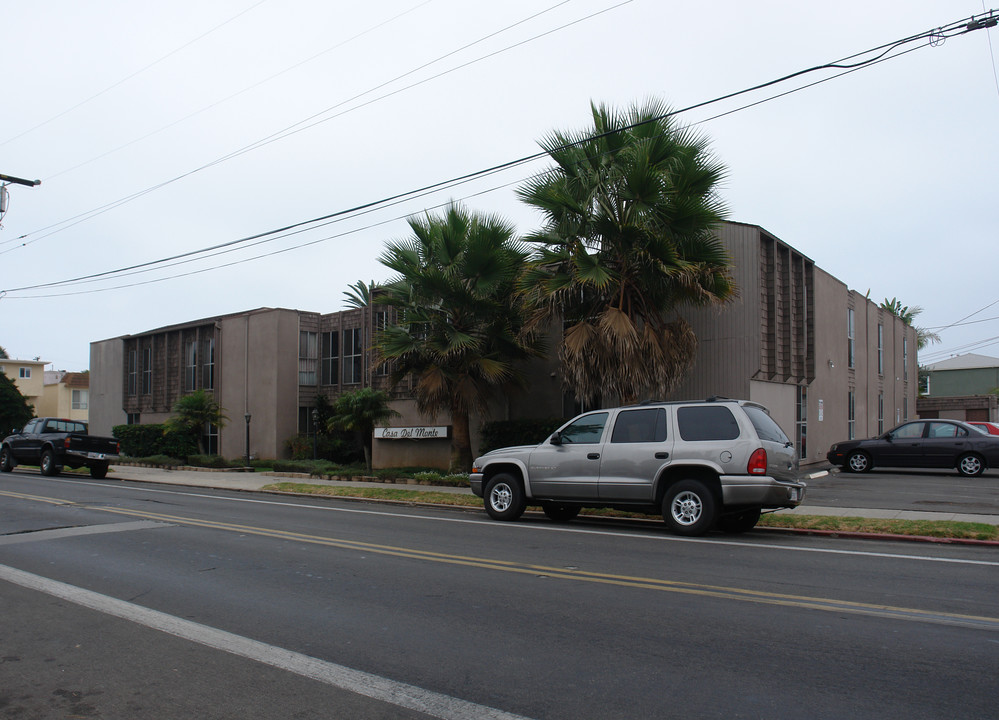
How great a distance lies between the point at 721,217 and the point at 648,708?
13.5m

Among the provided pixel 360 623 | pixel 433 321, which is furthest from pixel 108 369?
pixel 360 623

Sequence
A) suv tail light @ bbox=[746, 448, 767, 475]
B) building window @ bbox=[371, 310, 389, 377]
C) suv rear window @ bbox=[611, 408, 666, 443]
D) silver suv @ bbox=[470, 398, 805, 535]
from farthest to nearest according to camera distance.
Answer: building window @ bbox=[371, 310, 389, 377]
suv rear window @ bbox=[611, 408, 666, 443]
silver suv @ bbox=[470, 398, 805, 535]
suv tail light @ bbox=[746, 448, 767, 475]

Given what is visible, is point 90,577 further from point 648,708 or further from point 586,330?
point 586,330

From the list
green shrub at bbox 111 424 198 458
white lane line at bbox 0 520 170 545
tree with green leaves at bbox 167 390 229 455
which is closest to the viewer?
white lane line at bbox 0 520 170 545

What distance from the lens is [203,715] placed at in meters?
4.44

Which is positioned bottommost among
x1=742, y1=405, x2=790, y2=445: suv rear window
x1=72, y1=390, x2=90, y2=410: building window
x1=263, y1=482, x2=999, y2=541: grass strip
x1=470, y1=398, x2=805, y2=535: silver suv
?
x1=263, y1=482, x2=999, y2=541: grass strip

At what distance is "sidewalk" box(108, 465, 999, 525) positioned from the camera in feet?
40.5

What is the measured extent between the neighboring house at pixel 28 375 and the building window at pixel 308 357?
4521 centimetres

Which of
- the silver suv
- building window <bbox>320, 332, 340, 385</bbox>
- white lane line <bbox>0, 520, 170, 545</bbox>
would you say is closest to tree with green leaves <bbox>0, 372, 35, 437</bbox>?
building window <bbox>320, 332, 340, 385</bbox>

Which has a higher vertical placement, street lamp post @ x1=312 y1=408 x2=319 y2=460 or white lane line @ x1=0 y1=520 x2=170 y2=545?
street lamp post @ x1=312 y1=408 x2=319 y2=460

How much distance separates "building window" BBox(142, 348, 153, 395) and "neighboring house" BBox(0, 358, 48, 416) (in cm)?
3339

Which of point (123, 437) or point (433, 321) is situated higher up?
point (433, 321)

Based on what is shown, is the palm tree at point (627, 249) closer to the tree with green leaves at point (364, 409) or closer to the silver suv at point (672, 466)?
the silver suv at point (672, 466)

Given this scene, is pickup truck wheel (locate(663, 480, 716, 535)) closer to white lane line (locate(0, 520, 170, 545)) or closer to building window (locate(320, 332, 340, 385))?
white lane line (locate(0, 520, 170, 545))
